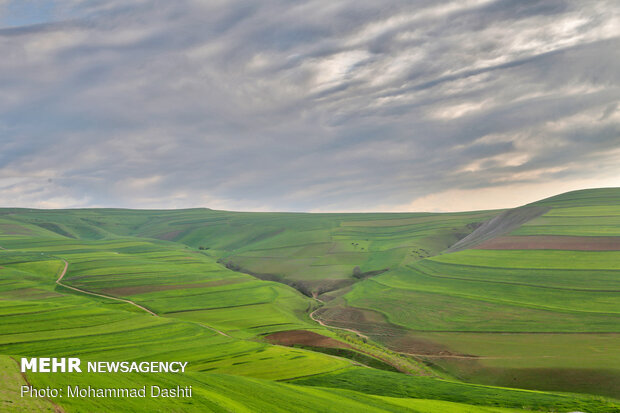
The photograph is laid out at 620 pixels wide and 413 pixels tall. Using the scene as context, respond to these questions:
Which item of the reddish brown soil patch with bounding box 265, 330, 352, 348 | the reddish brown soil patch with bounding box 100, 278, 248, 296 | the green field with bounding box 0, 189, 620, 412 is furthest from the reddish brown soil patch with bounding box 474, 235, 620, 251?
the reddish brown soil patch with bounding box 100, 278, 248, 296

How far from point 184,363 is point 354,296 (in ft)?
198

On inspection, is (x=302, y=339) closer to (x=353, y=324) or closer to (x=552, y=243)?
(x=353, y=324)

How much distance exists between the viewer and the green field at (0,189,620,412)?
3503 centimetres

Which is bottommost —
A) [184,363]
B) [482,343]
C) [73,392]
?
[482,343]

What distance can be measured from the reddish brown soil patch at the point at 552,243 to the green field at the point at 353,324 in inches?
51.5

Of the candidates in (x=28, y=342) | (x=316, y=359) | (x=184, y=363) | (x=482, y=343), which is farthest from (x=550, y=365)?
(x=28, y=342)

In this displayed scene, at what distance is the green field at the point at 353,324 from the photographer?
35.0 metres

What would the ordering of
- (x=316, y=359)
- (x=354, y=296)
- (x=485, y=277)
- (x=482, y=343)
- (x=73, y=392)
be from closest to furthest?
(x=73, y=392)
(x=316, y=359)
(x=482, y=343)
(x=485, y=277)
(x=354, y=296)

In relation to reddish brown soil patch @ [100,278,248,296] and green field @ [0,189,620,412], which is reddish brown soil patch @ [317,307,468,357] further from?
reddish brown soil patch @ [100,278,248,296]

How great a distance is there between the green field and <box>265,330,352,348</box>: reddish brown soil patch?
7.18 feet

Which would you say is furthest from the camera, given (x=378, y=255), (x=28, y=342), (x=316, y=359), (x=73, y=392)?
(x=378, y=255)

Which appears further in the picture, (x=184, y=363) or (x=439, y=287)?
(x=439, y=287)

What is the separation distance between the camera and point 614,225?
106 meters

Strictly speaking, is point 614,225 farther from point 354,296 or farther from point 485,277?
point 354,296
